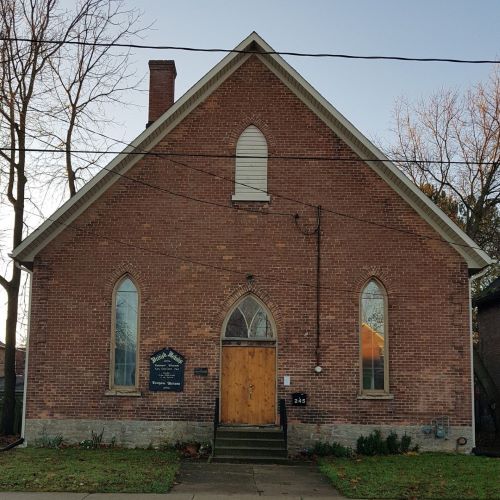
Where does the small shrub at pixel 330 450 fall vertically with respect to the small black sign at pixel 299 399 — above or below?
below

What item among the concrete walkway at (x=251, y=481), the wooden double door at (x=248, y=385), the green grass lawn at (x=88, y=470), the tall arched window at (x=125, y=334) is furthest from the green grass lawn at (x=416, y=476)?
the tall arched window at (x=125, y=334)

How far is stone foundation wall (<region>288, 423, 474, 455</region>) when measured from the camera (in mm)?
16109

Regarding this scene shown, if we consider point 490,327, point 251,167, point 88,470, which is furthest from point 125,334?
point 490,327

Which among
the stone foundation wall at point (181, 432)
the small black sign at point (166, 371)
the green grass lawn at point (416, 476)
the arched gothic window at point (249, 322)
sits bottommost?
the green grass lawn at point (416, 476)

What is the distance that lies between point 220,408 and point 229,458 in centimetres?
165

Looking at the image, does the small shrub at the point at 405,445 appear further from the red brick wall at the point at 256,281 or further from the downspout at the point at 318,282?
the downspout at the point at 318,282

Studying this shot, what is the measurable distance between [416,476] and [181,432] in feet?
18.8

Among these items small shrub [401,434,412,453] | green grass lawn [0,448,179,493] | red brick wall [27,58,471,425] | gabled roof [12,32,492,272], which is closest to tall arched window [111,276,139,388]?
red brick wall [27,58,471,425]

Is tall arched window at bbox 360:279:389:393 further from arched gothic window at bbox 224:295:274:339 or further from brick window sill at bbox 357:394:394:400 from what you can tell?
arched gothic window at bbox 224:295:274:339

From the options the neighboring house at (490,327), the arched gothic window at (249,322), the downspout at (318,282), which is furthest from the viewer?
the neighboring house at (490,327)

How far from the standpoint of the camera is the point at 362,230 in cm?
1700

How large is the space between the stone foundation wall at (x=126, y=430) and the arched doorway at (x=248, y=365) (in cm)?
83

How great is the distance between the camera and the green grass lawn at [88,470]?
11414 mm

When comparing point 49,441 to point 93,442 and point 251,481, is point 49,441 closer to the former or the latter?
point 93,442
